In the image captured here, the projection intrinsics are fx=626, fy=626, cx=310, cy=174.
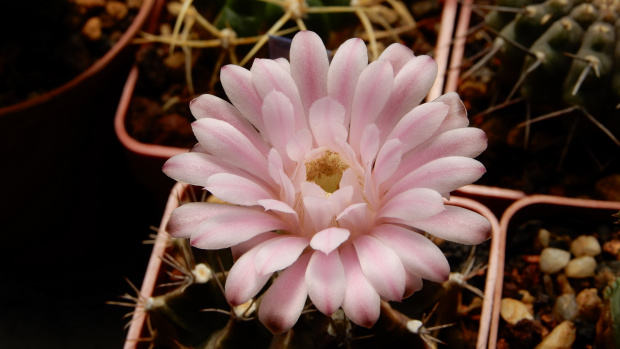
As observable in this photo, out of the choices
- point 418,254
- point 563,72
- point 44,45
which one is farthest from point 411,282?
point 44,45

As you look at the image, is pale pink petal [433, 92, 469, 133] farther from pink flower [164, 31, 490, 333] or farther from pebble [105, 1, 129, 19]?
pebble [105, 1, 129, 19]

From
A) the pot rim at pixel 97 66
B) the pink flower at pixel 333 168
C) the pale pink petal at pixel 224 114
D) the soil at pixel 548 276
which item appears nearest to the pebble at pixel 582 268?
the soil at pixel 548 276

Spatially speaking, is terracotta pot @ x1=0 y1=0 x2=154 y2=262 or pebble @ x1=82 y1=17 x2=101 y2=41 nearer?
terracotta pot @ x1=0 y1=0 x2=154 y2=262

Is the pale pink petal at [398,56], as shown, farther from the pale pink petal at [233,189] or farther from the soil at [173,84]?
the soil at [173,84]

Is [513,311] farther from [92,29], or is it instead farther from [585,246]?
[92,29]

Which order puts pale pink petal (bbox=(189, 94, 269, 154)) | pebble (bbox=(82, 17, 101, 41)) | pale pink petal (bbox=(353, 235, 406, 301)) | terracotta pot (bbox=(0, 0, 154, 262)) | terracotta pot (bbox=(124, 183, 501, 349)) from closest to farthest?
pale pink petal (bbox=(353, 235, 406, 301)) < pale pink petal (bbox=(189, 94, 269, 154)) < terracotta pot (bbox=(124, 183, 501, 349)) < terracotta pot (bbox=(0, 0, 154, 262)) < pebble (bbox=(82, 17, 101, 41))

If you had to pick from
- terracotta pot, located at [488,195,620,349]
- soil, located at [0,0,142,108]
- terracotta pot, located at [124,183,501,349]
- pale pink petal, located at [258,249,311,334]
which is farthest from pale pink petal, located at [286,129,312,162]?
soil, located at [0,0,142,108]

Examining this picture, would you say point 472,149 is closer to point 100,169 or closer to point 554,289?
point 554,289
